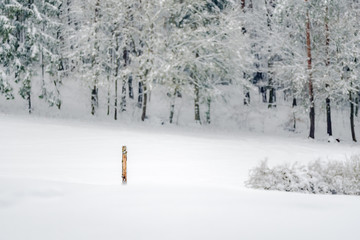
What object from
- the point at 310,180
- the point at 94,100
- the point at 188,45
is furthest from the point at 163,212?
the point at 94,100

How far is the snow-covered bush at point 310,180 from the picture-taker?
7.88 meters

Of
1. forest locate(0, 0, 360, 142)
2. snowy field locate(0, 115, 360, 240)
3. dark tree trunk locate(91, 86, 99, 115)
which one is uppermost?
forest locate(0, 0, 360, 142)

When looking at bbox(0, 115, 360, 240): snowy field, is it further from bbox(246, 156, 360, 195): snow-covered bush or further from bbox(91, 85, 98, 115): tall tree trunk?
bbox(91, 85, 98, 115): tall tree trunk

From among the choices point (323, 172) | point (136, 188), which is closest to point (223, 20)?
point (323, 172)

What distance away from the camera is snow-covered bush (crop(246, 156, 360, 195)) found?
7.88 metres

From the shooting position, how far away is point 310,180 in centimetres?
793

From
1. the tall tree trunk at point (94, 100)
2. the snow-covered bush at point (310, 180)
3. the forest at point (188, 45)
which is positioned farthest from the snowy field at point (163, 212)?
the tall tree trunk at point (94, 100)

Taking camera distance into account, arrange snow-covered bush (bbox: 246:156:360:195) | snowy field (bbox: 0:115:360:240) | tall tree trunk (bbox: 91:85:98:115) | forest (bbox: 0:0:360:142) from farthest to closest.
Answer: tall tree trunk (bbox: 91:85:98:115)
forest (bbox: 0:0:360:142)
snow-covered bush (bbox: 246:156:360:195)
snowy field (bbox: 0:115:360:240)

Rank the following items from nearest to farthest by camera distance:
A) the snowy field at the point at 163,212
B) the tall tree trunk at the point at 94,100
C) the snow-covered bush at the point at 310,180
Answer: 1. the snowy field at the point at 163,212
2. the snow-covered bush at the point at 310,180
3. the tall tree trunk at the point at 94,100

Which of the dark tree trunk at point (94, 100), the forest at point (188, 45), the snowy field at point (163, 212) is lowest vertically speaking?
the snowy field at point (163, 212)

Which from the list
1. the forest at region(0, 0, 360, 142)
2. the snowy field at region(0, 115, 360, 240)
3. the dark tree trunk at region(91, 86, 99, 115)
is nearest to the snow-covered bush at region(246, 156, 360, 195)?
the snowy field at region(0, 115, 360, 240)

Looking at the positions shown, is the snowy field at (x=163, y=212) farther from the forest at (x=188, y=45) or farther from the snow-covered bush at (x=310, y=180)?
the forest at (x=188, y=45)

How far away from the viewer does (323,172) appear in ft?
26.7

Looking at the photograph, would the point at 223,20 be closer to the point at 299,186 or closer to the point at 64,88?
the point at 64,88
